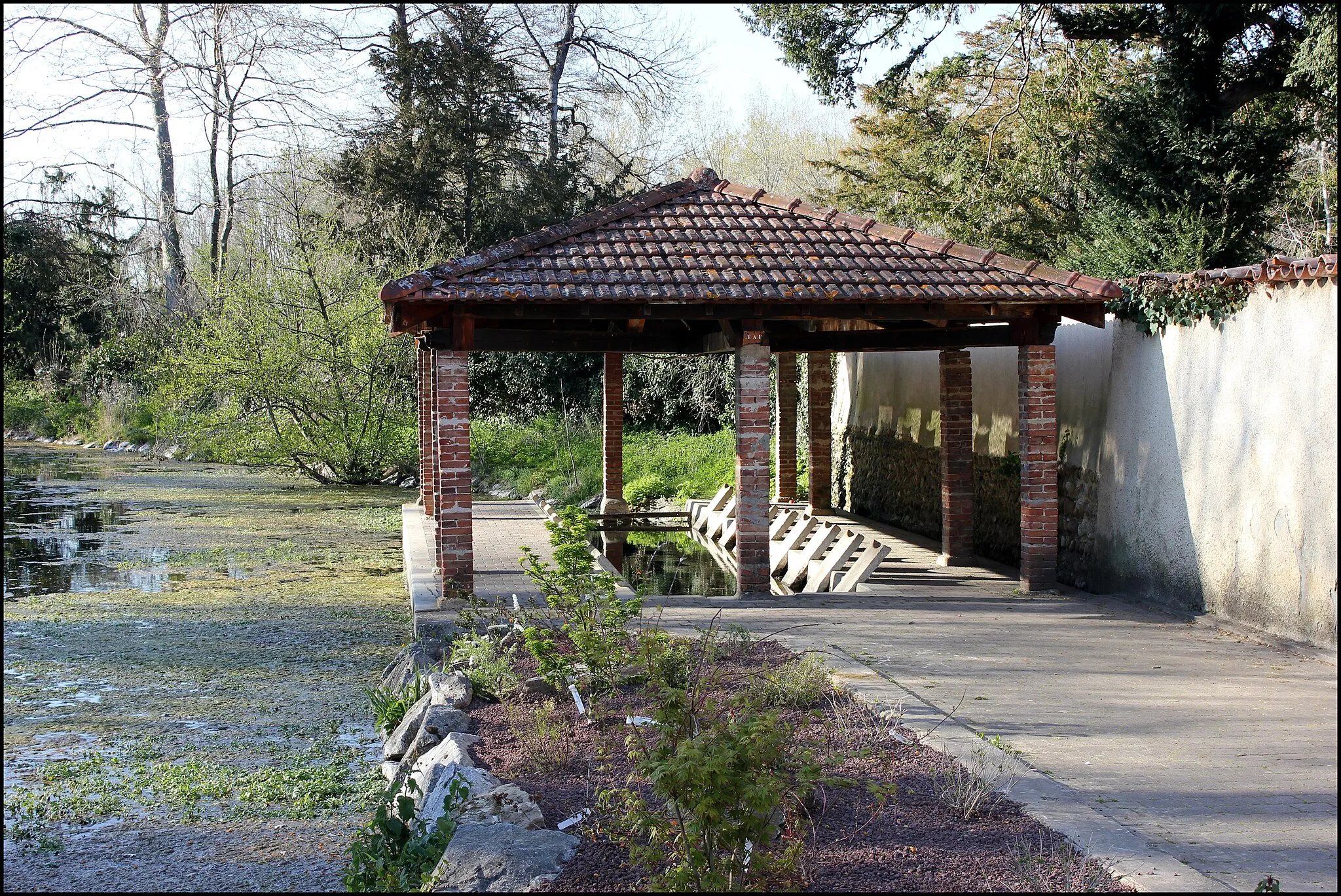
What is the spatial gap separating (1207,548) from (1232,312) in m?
1.97

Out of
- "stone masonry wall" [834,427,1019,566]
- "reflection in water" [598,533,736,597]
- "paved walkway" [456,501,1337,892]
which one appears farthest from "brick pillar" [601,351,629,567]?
"paved walkway" [456,501,1337,892]

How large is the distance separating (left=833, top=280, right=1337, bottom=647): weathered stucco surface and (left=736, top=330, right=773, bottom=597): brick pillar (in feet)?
11.3

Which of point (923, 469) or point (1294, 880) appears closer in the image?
point (1294, 880)

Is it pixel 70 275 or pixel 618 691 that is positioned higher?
pixel 70 275

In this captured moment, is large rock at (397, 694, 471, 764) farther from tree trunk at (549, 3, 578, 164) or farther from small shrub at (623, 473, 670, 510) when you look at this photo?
tree trunk at (549, 3, 578, 164)

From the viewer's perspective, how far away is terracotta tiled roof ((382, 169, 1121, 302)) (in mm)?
10000

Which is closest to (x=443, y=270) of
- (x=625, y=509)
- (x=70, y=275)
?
(x=625, y=509)

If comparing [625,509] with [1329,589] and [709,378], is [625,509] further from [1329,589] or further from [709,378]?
[1329,589]

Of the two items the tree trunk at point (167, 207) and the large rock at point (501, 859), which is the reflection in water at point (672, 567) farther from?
the tree trunk at point (167, 207)

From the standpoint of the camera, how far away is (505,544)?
14.2 metres

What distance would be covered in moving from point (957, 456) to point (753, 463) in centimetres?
293

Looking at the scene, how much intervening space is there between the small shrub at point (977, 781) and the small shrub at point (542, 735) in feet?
6.09

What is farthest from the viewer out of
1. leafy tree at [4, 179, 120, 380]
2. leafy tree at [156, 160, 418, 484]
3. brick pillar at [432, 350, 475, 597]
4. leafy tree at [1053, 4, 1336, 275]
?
leafy tree at [4, 179, 120, 380]

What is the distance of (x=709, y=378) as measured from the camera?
86.6 ft
